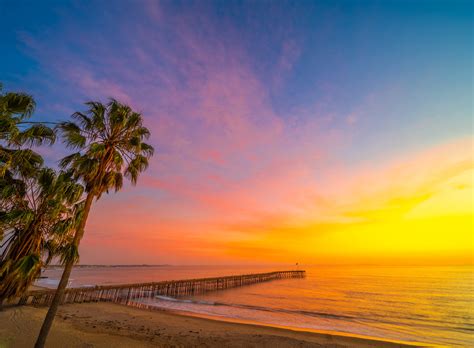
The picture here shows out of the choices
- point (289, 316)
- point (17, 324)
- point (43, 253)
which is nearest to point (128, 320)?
point (17, 324)

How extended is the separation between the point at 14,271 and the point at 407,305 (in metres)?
40.3

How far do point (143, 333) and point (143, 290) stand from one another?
1199 inches

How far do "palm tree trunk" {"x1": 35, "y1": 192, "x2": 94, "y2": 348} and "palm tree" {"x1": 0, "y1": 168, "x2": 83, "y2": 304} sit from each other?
0.73 feet

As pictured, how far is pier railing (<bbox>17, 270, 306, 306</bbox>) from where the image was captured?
20.4 metres

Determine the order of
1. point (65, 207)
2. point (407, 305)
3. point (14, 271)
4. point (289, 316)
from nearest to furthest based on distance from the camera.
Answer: point (14, 271) < point (65, 207) < point (289, 316) < point (407, 305)

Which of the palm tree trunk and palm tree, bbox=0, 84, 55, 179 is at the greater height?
palm tree, bbox=0, 84, 55, 179

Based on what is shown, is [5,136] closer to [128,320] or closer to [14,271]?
[14,271]

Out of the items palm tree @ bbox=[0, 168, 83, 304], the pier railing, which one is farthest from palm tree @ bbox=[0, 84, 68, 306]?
the pier railing

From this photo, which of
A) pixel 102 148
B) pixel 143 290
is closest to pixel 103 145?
pixel 102 148

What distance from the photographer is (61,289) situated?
26.6 feet

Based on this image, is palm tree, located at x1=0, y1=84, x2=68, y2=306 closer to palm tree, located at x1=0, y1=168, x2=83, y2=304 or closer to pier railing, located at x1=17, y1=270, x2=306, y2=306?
palm tree, located at x1=0, y1=168, x2=83, y2=304

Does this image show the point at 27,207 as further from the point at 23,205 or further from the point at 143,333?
the point at 143,333

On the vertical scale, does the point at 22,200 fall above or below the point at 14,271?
above

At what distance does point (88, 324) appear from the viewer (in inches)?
596
